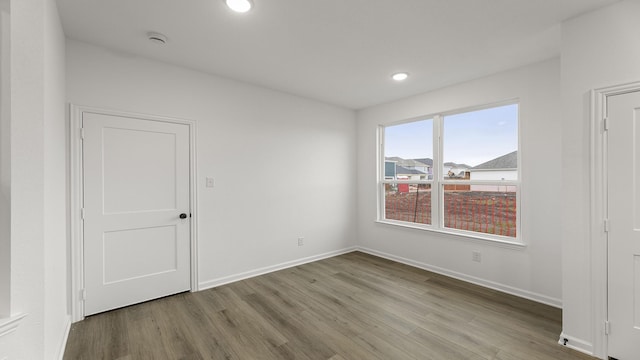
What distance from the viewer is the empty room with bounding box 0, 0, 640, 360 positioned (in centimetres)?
189

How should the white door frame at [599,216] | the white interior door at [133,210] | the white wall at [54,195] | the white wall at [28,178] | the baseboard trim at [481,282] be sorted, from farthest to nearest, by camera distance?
the baseboard trim at [481,282] < the white interior door at [133,210] < the white door frame at [599,216] < the white wall at [54,195] < the white wall at [28,178]

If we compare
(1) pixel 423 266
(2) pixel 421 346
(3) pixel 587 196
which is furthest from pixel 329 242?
(3) pixel 587 196

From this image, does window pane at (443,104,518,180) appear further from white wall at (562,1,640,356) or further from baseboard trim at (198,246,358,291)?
baseboard trim at (198,246,358,291)

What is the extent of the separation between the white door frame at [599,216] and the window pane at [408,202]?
6.73 ft

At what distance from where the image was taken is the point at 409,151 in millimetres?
4340

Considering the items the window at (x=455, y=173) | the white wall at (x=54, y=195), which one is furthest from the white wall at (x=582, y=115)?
the white wall at (x=54, y=195)

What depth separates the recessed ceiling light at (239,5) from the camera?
1.96 meters

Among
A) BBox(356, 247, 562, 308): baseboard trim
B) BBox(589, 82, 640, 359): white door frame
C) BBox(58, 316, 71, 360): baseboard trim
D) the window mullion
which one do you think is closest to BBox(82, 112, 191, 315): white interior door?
BBox(58, 316, 71, 360): baseboard trim

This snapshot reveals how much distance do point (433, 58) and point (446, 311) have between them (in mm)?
2648

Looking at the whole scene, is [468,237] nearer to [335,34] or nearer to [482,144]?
[482,144]

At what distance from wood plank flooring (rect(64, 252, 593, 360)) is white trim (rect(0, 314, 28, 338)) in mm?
1104

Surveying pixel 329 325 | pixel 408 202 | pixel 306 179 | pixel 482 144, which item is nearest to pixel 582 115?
pixel 482 144

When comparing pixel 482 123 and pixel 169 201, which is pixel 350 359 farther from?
pixel 482 123

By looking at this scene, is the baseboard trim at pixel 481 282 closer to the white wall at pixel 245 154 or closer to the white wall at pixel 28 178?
the white wall at pixel 245 154
